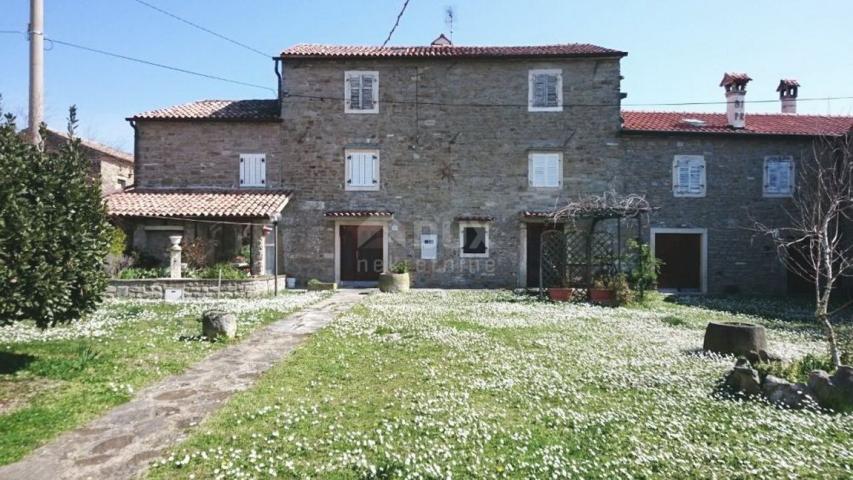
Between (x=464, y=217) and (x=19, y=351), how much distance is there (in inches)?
520

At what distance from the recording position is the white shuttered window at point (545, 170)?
1784 centimetres

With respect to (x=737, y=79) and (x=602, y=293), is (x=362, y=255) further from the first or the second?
(x=737, y=79)

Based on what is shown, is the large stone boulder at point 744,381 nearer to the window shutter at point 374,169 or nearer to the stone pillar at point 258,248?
the stone pillar at point 258,248

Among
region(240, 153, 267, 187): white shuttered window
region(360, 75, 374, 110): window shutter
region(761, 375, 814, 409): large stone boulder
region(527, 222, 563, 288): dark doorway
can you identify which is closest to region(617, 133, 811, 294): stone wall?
region(527, 222, 563, 288): dark doorway

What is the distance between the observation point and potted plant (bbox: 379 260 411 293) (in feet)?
52.1

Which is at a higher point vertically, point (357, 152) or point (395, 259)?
point (357, 152)

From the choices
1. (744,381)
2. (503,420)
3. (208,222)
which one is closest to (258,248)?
(208,222)

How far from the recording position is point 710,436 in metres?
4.05

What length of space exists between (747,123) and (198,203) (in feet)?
66.2

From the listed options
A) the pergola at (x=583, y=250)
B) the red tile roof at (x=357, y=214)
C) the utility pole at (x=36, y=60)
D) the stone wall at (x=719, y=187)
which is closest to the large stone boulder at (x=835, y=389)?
the pergola at (x=583, y=250)

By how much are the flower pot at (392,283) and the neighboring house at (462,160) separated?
1784mm

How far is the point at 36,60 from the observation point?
23.3 ft

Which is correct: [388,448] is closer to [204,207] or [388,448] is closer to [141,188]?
[204,207]

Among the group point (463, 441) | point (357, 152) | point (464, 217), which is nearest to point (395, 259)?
point (464, 217)
